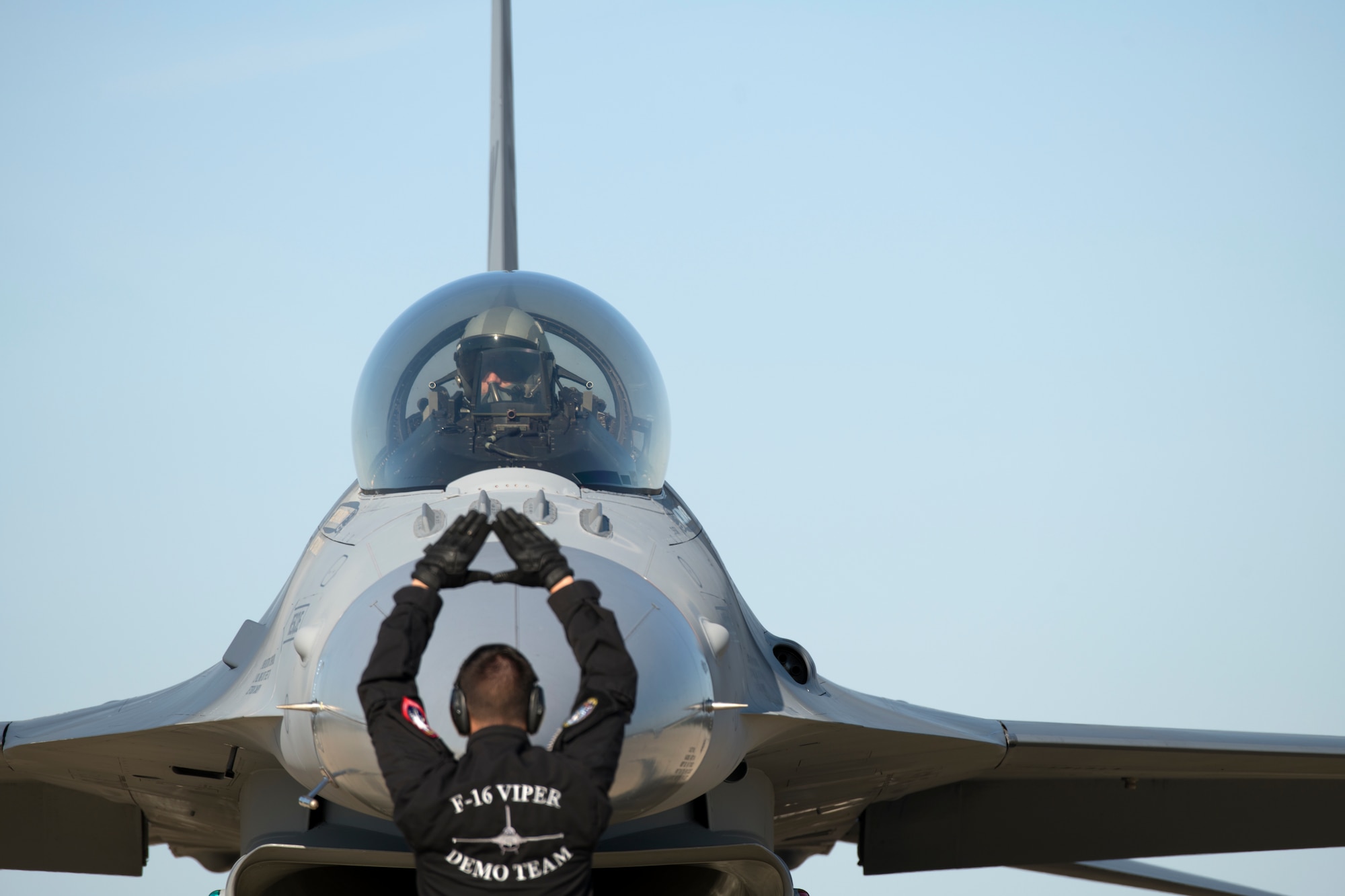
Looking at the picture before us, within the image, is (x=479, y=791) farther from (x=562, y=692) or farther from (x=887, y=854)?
(x=887, y=854)

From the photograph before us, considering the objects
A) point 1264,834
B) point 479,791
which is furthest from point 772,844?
point 1264,834

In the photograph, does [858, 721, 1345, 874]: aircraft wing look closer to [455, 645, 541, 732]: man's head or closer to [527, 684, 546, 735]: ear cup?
[527, 684, 546, 735]: ear cup

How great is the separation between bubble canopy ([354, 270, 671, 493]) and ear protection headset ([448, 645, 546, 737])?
2107mm

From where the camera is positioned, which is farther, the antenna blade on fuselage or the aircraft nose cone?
the antenna blade on fuselage

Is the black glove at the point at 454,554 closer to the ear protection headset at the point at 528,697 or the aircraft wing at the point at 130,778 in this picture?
the ear protection headset at the point at 528,697

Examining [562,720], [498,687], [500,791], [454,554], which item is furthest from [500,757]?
[454,554]

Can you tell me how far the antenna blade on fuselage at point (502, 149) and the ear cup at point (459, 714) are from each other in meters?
6.58

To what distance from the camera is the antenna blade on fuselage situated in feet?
34.4

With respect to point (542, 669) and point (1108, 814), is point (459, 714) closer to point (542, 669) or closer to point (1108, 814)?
point (542, 669)

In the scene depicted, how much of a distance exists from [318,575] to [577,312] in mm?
1956

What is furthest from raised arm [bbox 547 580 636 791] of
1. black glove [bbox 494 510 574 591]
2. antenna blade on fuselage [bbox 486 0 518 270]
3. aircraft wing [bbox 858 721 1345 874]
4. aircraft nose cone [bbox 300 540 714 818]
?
antenna blade on fuselage [bbox 486 0 518 270]

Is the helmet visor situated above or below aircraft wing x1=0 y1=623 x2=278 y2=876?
above

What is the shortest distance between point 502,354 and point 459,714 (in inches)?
109

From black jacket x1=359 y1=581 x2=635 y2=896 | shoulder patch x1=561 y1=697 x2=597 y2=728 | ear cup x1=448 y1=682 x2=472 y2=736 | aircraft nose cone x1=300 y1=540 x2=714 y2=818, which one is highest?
aircraft nose cone x1=300 y1=540 x2=714 y2=818
